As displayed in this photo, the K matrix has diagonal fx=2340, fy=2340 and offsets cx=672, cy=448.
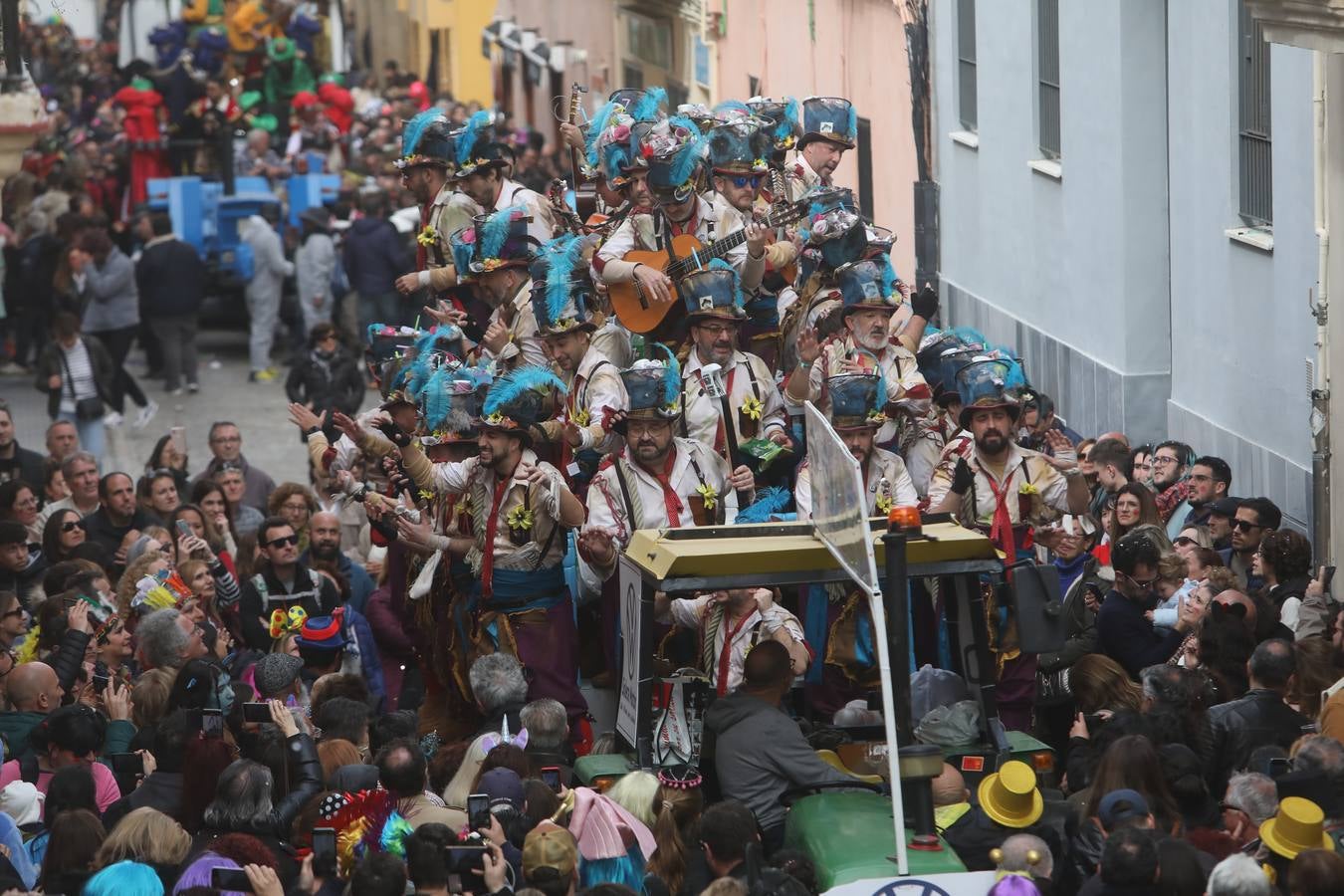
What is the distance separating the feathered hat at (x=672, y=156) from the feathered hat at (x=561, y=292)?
579 mm

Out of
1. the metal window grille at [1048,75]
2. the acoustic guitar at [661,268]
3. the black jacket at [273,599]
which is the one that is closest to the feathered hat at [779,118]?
the acoustic guitar at [661,268]

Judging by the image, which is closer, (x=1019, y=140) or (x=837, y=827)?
(x=837, y=827)

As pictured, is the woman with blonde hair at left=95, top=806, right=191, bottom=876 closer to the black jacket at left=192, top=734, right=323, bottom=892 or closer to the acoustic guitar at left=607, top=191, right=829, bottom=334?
the black jacket at left=192, top=734, right=323, bottom=892

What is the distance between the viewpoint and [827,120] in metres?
13.9

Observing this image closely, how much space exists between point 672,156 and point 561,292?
900 millimetres

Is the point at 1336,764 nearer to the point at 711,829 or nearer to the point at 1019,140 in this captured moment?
the point at 711,829

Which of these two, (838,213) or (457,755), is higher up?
(838,213)

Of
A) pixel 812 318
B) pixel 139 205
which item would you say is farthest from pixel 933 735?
pixel 139 205

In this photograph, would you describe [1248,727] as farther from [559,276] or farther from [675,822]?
[559,276]

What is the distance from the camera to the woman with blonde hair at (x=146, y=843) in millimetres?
8102

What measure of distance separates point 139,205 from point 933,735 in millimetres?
21951

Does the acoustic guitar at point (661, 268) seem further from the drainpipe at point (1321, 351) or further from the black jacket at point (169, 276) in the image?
the black jacket at point (169, 276)

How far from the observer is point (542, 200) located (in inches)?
541

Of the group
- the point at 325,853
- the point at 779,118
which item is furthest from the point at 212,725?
the point at 779,118
